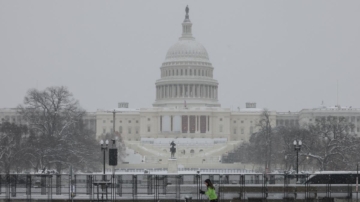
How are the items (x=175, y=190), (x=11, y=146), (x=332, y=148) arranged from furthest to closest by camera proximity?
(x=332, y=148)
(x=11, y=146)
(x=175, y=190)

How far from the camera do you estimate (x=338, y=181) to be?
178 ft

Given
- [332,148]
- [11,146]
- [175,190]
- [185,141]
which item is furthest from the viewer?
[185,141]

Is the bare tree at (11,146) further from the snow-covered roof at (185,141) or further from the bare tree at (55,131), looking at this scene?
the snow-covered roof at (185,141)

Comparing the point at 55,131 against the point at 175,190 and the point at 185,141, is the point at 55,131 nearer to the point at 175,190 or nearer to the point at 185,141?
the point at 175,190

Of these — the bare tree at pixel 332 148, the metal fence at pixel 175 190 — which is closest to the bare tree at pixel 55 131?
the bare tree at pixel 332 148

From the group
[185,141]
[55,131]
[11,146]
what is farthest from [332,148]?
[185,141]

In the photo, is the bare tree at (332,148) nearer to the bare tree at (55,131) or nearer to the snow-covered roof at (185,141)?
the bare tree at (55,131)

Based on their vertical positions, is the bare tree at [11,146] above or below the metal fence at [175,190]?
above

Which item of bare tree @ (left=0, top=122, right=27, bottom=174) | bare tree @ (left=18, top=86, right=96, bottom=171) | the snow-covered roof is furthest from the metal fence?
the snow-covered roof

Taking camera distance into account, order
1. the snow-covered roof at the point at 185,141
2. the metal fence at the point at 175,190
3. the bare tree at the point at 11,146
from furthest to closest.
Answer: the snow-covered roof at the point at 185,141
the bare tree at the point at 11,146
the metal fence at the point at 175,190

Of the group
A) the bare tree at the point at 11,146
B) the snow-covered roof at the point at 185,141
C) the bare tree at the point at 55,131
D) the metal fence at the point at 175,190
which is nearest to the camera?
the metal fence at the point at 175,190

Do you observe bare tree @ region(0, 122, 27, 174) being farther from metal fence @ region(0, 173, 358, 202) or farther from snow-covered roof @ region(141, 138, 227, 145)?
snow-covered roof @ region(141, 138, 227, 145)

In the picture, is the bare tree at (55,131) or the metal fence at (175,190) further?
the bare tree at (55,131)

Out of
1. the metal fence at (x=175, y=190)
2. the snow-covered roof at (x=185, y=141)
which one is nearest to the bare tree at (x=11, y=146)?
the metal fence at (x=175, y=190)
